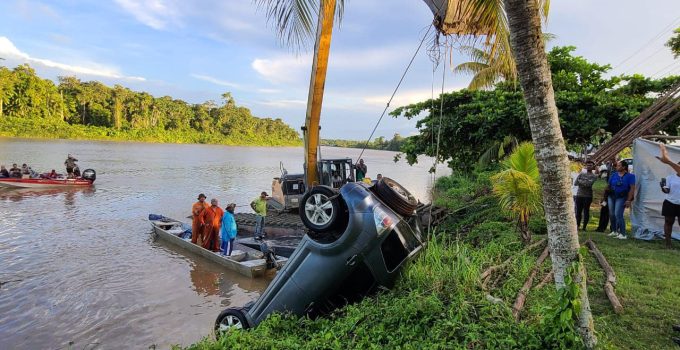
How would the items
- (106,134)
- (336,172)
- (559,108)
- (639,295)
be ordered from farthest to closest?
(106,134) → (336,172) → (559,108) → (639,295)

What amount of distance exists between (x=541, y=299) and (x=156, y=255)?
427 inches

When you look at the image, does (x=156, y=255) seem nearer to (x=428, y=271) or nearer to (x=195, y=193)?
(x=428, y=271)

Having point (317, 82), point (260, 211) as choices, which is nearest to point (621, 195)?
point (317, 82)

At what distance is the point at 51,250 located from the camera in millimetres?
12586

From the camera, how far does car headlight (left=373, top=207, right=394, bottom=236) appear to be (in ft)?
15.7

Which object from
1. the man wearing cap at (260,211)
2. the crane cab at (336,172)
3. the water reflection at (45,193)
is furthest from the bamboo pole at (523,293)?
the water reflection at (45,193)

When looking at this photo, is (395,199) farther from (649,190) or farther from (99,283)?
(99,283)

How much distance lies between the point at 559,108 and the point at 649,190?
662 centimetres

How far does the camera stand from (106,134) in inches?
3342

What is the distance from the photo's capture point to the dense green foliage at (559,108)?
14.3 meters

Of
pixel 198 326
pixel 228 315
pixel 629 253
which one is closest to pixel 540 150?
pixel 228 315

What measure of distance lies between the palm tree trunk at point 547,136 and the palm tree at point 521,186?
172 inches

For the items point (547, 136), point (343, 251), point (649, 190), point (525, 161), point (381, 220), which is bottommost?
point (343, 251)

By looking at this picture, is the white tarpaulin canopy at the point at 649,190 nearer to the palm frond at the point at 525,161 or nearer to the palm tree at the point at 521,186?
the palm tree at the point at 521,186
